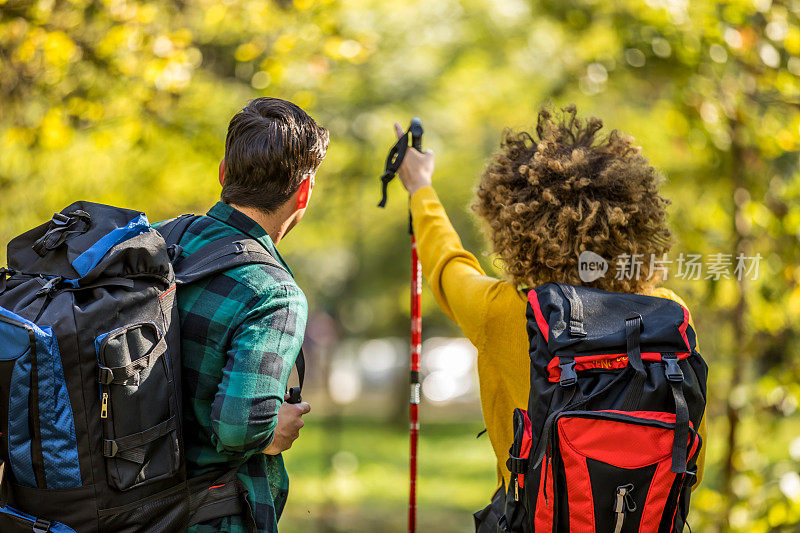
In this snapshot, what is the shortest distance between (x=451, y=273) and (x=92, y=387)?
3.00ft

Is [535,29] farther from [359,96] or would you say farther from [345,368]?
[345,368]

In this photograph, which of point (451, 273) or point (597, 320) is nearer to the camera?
point (597, 320)

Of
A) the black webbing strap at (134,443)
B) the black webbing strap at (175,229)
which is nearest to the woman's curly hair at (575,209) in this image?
the black webbing strap at (175,229)

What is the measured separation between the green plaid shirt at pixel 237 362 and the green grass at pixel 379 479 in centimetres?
542

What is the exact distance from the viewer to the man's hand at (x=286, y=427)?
5.67ft

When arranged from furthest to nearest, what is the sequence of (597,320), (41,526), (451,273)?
(451,273), (597,320), (41,526)

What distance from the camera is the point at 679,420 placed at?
1.58 metres

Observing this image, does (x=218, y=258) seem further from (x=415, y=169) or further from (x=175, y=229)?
(x=415, y=169)

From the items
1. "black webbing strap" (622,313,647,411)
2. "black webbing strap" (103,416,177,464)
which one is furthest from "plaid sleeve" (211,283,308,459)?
"black webbing strap" (622,313,647,411)

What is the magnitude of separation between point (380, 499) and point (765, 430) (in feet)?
15.8

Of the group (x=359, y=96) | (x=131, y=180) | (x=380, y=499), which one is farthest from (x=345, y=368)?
(x=131, y=180)

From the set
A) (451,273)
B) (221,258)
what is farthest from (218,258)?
(451,273)

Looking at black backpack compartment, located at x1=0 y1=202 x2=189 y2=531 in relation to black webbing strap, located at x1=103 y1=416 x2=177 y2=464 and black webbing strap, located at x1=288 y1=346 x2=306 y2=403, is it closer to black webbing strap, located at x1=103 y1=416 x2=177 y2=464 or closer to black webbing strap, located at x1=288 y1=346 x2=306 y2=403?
black webbing strap, located at x1=103 y1=416 x2=177 y2=464

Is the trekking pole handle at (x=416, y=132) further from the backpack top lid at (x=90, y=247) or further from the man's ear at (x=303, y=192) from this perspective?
the backpack top lid at (x=90, y=247)
